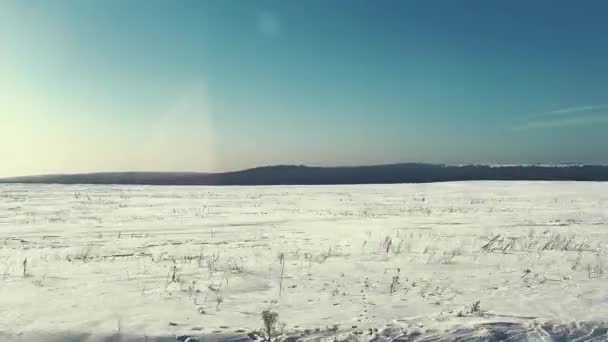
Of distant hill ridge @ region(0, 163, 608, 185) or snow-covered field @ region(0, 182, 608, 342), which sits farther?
distant hill ridge @ region(0, 163, 608, 185)

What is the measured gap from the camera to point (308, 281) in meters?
9.56

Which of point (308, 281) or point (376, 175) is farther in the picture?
point (376, 175)

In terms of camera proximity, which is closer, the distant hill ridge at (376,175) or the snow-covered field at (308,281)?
the snow-covered field at (308,281)

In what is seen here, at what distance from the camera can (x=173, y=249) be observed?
45.0ft

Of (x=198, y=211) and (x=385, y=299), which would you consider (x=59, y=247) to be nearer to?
(x=385, y=299)

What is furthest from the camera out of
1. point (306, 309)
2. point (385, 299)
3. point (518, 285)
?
point (518, 285)

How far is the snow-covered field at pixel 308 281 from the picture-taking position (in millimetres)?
6711

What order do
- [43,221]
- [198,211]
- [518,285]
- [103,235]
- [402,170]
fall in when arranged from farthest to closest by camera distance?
[402,170]
[198,211]
[43,221]
[103,235]
[518,285]

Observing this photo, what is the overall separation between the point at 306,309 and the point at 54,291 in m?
4.82

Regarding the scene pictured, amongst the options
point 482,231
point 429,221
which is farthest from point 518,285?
point 429,221

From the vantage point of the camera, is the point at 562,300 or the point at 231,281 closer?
the point at 562,300

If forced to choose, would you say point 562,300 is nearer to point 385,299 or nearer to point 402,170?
point 385,299

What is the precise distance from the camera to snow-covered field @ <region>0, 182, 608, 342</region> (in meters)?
6.71

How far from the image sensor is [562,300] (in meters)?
8.09
